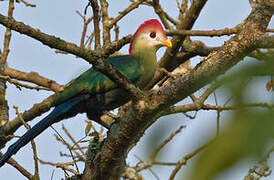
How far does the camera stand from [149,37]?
5.12 m

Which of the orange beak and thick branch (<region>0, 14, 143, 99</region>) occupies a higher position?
the orange beak

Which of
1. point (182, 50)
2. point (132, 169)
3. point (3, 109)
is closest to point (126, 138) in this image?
point (132, 169)

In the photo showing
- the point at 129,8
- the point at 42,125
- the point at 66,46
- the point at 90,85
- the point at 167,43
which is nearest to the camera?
the point at 66,46

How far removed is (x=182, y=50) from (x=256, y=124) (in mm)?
4476

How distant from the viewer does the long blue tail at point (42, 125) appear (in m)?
3.64

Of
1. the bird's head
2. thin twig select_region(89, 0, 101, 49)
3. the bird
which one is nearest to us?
thin twig select_region(89, 0, 101, 49)

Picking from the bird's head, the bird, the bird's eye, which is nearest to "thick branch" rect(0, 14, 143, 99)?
the bird

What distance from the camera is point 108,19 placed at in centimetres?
471

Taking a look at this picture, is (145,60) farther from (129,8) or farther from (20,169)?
(20,169)

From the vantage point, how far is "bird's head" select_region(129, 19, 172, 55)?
4.99 metres

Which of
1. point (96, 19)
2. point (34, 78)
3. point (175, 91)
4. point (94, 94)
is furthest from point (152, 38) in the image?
point (175, 91)

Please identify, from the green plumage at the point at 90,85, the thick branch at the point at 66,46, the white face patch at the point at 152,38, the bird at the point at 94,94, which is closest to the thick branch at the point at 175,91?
the thick branch at the point at 66,46

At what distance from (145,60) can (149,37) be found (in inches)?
19.7

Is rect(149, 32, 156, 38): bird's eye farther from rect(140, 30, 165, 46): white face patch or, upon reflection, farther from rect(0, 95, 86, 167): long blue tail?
rect(0, 95, 86, 167): long blue tail
